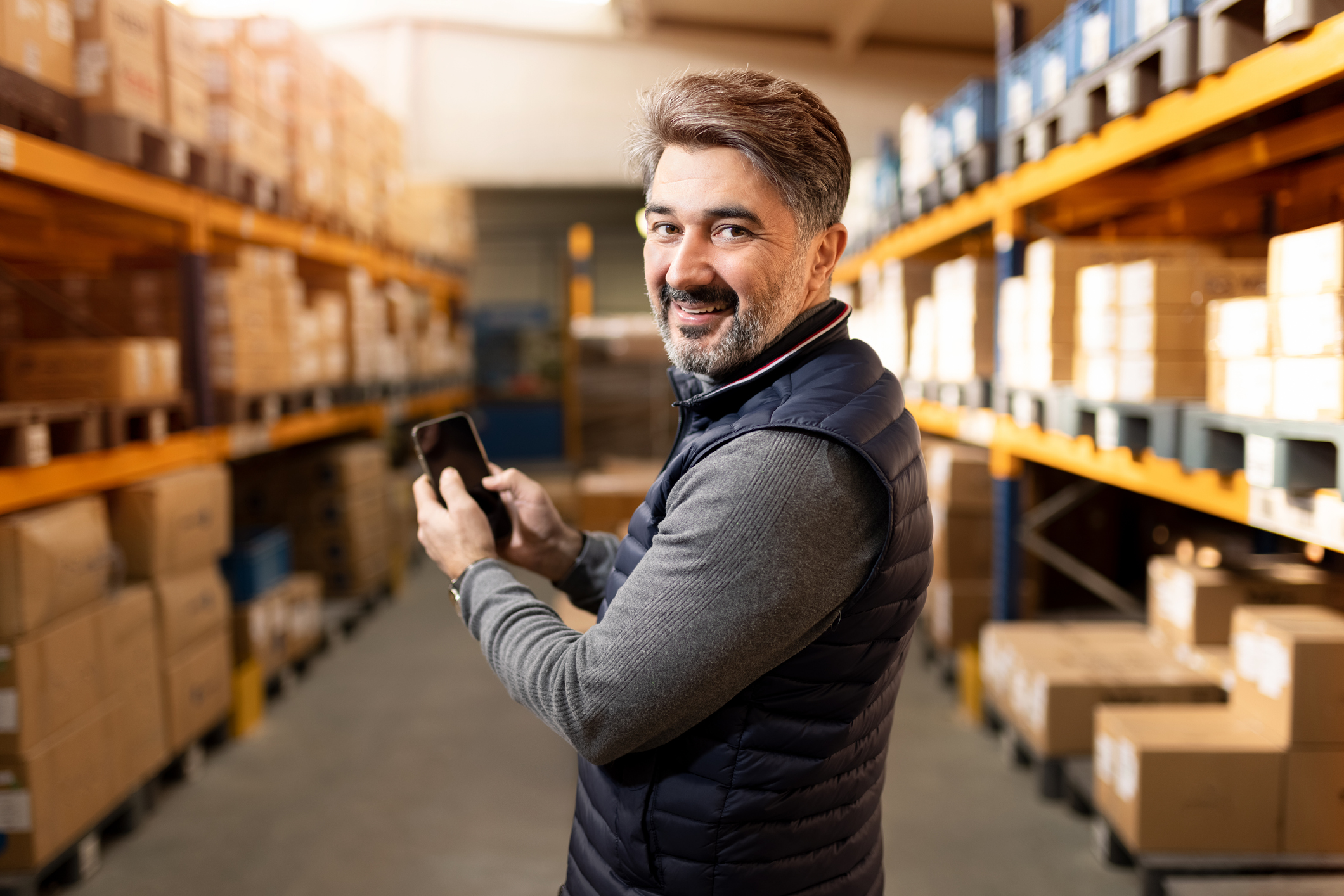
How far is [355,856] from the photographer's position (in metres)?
2.91

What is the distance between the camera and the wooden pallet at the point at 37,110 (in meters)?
2.46

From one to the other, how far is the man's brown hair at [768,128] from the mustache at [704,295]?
134 millimetres

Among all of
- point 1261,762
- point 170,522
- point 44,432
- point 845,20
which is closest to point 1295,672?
point 1261,762

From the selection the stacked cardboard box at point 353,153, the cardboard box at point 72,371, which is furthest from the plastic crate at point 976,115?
the stacked cardboard box at point 353,153

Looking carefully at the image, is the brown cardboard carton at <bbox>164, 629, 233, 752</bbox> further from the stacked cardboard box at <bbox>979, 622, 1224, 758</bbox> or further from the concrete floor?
the stacked cardboard box at <bbox>979, 622, 1224, 758</bbox>

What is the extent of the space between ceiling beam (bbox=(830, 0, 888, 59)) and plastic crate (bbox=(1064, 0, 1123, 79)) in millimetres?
4732

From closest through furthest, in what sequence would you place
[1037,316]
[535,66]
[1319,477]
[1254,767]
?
[1319,477], [1254,767], [1037,316], [535,66]

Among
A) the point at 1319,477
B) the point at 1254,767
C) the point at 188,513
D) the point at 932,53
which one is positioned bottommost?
the point at 1254,767

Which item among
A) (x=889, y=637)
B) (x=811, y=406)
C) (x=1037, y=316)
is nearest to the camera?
(x=811, y=406)

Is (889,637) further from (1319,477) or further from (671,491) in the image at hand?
(1319,477)

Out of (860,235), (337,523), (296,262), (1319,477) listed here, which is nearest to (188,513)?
(337,523)

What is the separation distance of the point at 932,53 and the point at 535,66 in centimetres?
384

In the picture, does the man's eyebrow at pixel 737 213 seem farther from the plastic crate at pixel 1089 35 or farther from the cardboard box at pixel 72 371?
the cardboard box at pixel 72 371

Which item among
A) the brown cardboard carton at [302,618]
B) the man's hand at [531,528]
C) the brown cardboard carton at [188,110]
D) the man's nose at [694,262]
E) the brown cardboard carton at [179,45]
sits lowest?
the brown cardboard carton at [302,618]
